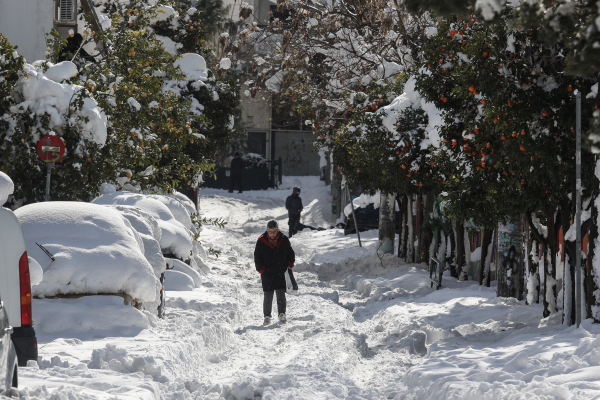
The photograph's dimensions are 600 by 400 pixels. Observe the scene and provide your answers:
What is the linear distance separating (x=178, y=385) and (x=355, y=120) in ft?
36.5

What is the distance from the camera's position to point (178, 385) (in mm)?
5637

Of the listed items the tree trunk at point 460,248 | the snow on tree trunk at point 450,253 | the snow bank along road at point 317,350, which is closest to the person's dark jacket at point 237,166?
the snow on tree trunk at point 450,253

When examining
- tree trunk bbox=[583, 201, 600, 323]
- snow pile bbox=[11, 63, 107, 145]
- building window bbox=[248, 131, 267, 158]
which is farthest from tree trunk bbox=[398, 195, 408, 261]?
building window bbox=[248, 131, 267, 158]

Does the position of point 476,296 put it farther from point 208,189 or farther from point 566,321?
point 208,189

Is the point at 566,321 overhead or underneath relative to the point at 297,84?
underneath

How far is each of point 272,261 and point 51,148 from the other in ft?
12.4

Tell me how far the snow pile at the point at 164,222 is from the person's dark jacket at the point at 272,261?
67.2 inches

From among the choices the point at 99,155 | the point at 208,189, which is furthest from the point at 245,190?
the point at 99,155

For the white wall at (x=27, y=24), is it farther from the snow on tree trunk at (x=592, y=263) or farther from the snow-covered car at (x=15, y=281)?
the snow on tree trunk at (x=592, y=263)

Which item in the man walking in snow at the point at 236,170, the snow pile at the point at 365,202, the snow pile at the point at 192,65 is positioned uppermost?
the snow pile at the point at 192,65

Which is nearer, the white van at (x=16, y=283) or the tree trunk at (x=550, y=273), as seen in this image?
the white van at (x=16, y=283)

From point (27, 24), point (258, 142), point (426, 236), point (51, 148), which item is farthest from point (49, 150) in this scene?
point (258, 142)

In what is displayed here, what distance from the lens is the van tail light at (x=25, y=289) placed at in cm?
493

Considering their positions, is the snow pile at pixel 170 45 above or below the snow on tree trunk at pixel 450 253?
above
